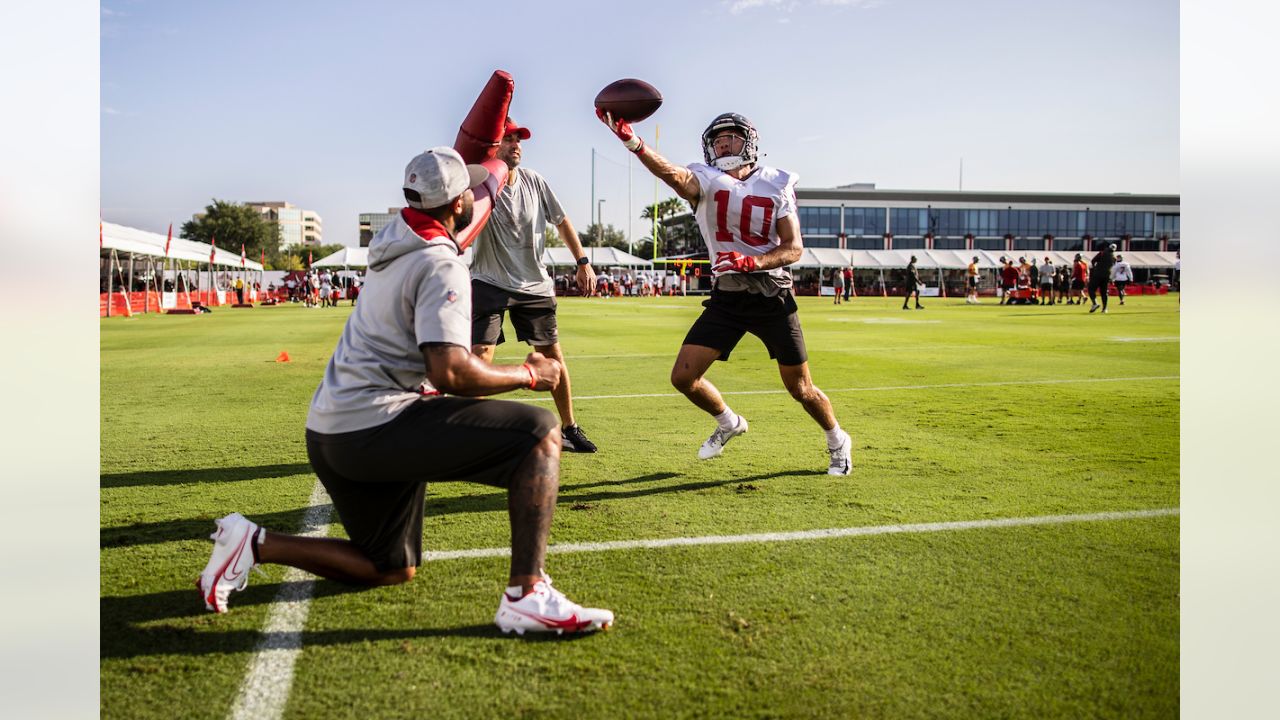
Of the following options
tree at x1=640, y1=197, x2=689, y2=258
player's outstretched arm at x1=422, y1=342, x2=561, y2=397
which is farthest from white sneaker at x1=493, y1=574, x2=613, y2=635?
tree at x1=640, y1=197, x2=689, y2=258

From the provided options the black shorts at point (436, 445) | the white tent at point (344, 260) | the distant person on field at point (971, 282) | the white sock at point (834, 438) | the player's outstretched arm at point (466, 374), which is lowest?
the white sock at point (834, 438)

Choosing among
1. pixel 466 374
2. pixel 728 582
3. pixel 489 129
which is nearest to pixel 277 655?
pixel 466 374

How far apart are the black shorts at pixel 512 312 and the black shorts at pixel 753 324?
1.24m

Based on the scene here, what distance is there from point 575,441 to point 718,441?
1101 mm

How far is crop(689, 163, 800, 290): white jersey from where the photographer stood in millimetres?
5664

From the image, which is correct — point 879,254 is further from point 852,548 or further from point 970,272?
point 852,548

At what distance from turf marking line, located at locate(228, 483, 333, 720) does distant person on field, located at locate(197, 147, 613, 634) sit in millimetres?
245

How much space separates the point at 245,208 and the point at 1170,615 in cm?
12694

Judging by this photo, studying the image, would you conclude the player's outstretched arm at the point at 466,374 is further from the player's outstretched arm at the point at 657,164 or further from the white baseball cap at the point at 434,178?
the player's outstretched arm at the point at 657,164

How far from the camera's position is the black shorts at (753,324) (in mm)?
5738

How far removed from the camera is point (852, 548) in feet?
13.6

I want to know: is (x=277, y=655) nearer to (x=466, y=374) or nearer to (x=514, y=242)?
(x=466, y=374)

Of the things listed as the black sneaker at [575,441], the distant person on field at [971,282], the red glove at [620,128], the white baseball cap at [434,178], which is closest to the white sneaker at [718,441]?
the black sneaker at [575,441]

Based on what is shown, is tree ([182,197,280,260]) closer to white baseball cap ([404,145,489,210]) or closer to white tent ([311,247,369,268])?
white tent ([311,247,369,268])
